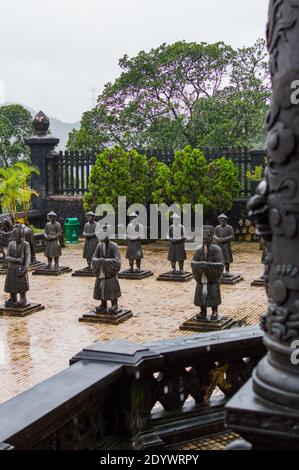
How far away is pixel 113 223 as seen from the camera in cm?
A: 2275

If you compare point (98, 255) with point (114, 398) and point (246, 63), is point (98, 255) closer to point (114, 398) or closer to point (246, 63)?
point (114, 398)

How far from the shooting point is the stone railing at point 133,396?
143 inches

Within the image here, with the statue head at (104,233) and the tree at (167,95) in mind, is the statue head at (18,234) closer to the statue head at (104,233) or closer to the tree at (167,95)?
the statue head at (104,233)

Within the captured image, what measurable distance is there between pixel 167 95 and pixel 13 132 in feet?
28.8

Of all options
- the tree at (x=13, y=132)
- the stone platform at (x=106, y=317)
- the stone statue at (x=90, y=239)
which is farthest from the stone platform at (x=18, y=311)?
the tree at (x=13, y=132)

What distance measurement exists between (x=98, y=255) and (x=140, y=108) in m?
19.7

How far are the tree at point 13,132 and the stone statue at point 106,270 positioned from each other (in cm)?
2218

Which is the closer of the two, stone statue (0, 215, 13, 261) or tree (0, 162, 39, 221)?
stone statue (0, 215, 13, 261)

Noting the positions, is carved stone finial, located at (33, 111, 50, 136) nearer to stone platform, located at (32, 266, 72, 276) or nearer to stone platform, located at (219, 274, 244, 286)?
stone platform, located at (32, 266, 72, 276)

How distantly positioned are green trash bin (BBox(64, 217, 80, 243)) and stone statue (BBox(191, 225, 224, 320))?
491 inches

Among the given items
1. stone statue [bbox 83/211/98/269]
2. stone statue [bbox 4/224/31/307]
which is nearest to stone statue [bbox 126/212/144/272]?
stone statue [bbox 83/211/98/269]

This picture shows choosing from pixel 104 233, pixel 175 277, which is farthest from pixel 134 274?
pixel 104 233

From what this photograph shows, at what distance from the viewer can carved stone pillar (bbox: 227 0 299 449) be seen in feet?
8.88
